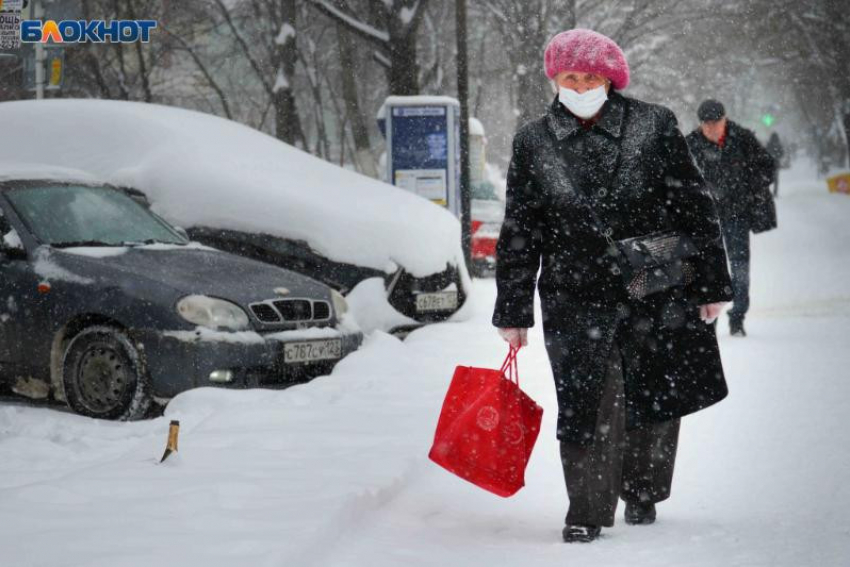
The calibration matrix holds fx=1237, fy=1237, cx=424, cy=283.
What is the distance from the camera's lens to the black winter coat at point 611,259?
169 inches

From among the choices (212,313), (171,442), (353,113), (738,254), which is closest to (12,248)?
(212,313)

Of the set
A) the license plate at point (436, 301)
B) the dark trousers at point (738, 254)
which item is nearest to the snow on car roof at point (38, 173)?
the license plate at point (436, 301)

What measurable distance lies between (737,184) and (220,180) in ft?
13.7

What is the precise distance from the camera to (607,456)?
4.30 m

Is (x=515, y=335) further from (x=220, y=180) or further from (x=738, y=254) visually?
(x=738, y=254)

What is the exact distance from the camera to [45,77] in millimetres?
19031

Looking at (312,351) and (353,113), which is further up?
(353,113)

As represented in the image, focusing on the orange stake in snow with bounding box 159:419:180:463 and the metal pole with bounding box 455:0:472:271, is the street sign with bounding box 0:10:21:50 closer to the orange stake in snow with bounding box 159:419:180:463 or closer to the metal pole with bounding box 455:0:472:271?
the metal pole with bounding box 455:0:472:271

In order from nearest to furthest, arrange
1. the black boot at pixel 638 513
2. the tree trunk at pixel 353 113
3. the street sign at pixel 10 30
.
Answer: the black boot at pixel 638 513 < the street sign at pixel 10 30 < the tree trunk at pixel 353 113

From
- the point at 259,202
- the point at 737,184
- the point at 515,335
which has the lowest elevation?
the point at 515,335

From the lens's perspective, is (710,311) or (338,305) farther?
(338,305)
